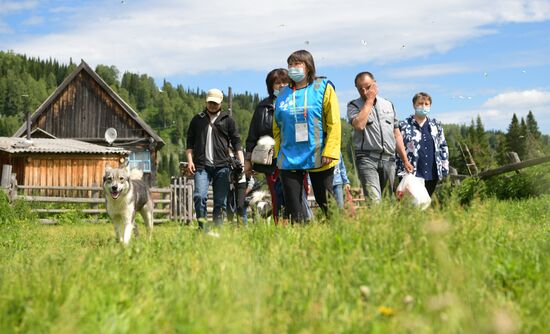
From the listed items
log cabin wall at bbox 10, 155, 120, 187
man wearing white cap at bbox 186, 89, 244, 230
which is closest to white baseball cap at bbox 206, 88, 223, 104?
man wearing white cap at bbox 186, 89, 244, 230

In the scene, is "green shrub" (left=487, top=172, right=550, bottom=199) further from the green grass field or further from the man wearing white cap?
the green grass field

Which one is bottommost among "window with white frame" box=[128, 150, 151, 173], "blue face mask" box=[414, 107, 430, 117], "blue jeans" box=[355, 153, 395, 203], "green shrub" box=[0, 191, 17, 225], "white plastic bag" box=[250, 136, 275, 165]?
"green shrub" box=[0, 191, 17, 225]

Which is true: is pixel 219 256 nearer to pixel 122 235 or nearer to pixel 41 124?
pixel 122 235

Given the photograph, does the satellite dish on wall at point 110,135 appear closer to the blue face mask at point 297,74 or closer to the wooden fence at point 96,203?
the wooden fence at point 96,203

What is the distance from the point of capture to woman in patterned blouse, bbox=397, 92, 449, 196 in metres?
8.88

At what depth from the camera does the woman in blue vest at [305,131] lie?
677cm

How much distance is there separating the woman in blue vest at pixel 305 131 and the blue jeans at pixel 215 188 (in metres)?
2.30

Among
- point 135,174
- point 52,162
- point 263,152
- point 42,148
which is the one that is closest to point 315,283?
point 263,152

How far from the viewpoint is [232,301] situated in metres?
3.41

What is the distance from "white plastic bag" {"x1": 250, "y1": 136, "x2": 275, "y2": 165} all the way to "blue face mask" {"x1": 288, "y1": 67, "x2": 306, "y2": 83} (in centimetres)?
149

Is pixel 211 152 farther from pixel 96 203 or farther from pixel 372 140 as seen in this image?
pixel 96 203

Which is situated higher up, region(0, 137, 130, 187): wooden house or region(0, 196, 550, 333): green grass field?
region(0, 137, 130, 187): wooden house

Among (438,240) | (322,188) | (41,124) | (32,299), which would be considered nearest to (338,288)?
(438,240)

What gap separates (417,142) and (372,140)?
1189 millimetres
